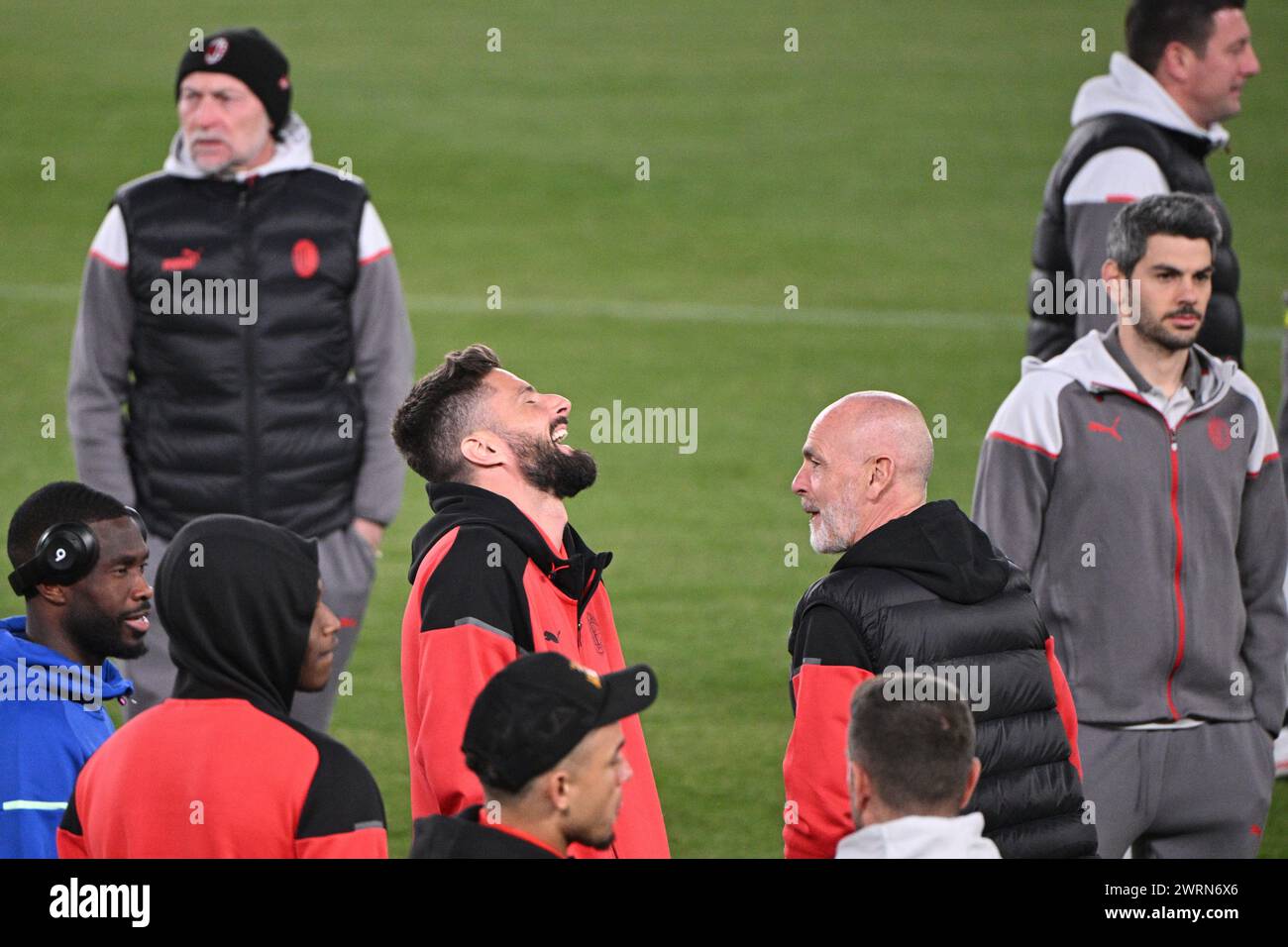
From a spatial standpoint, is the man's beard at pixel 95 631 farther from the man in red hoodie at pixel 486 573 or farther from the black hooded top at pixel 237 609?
the black hooded top at pixel 237 609

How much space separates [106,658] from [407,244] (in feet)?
56.3

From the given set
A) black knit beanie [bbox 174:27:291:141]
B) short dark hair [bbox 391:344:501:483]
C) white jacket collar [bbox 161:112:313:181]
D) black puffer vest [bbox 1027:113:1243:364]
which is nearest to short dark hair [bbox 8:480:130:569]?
short dark hair [bbox 391:344:501:483]

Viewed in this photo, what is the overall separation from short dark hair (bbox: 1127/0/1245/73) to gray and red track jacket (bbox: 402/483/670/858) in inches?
127

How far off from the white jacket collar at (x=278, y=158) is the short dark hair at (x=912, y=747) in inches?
145

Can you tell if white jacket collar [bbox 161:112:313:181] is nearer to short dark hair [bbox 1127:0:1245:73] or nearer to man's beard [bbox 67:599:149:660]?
man's beard [bbox 67:599:149:660]

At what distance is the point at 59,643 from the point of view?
441 cm

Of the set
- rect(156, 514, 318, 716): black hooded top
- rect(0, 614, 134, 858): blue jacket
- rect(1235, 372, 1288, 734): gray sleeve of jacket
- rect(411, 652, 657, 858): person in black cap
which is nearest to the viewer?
rect(411, 652, 657, 858): person in black cap

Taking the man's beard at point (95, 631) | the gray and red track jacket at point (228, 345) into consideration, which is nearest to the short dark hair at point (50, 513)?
the man's beard at point (95, 631)

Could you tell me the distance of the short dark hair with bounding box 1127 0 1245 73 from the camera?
664 centimetres

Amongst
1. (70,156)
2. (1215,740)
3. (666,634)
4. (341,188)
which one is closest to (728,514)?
(666,634)

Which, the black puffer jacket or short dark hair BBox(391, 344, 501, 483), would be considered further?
short dark hair BBox(391, 344, 501, 483)

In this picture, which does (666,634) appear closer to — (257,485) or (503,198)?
(257,485)

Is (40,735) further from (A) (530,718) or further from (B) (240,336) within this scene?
(B) (240,336)

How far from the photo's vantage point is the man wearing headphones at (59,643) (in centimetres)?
404
